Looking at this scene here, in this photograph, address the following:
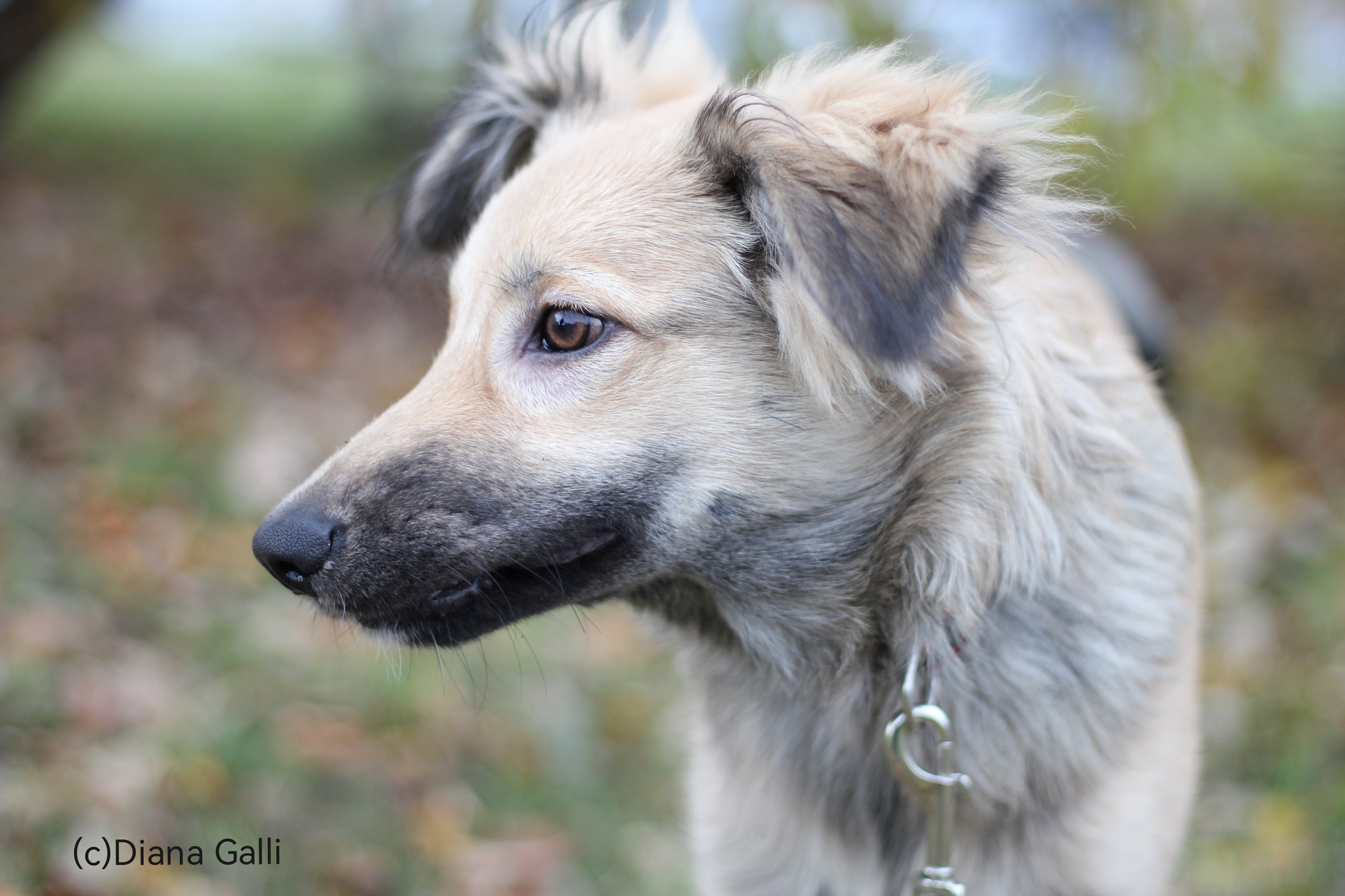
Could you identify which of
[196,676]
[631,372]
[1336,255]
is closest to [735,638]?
[631,372]

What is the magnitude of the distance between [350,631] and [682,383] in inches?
57.8

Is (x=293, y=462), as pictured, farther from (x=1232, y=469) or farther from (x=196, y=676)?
(x=1232, y=469)

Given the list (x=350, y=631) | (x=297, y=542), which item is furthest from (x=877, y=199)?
(x=350, y=631)

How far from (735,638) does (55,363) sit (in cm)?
513

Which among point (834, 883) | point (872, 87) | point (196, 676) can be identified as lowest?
point (196, 676)

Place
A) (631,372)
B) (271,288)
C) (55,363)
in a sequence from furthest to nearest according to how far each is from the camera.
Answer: (271,288) < (55,363) < (631,372)

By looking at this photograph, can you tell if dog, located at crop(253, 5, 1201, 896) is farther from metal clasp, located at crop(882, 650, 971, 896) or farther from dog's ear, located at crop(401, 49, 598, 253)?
dog's ear, located at crop(401, 49, 598, 253)

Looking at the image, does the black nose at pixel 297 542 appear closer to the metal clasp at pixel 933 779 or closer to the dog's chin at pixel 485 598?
the dog's chin at pixel 485 598

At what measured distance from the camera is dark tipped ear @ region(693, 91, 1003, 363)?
174 centimetres

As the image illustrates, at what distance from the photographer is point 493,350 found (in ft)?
6.90

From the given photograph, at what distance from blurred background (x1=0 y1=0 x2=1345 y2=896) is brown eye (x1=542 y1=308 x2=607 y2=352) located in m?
0.84

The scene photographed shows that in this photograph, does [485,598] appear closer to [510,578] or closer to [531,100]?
[510,578]

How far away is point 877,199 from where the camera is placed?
5.92 feet

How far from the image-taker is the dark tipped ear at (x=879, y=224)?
1736mm
